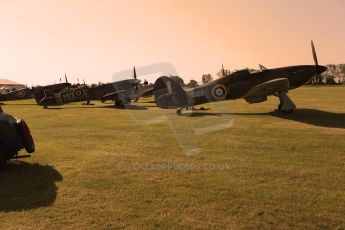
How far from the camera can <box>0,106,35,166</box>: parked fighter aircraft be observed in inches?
277

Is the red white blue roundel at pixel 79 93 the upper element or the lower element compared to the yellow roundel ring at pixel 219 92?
upper

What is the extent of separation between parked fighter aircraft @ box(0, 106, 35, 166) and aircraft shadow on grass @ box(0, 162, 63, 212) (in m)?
0.40

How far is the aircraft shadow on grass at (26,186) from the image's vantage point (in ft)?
17.4

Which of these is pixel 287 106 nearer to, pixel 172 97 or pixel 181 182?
pixel 172 97

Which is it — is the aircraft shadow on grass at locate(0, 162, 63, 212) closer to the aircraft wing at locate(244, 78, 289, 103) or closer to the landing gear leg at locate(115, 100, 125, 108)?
the aircraft wing at locate(244, 78, 289, 103)

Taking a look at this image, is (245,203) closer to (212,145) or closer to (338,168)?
(338,168)

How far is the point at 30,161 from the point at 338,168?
7.22 metres

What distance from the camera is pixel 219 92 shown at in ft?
58.4

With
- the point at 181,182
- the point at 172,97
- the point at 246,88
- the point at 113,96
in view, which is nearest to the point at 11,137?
the point at 181,182

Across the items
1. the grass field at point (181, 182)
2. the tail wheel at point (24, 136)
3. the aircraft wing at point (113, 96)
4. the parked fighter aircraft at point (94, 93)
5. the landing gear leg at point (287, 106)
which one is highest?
the parked fighter aircraft at point (94, 93)

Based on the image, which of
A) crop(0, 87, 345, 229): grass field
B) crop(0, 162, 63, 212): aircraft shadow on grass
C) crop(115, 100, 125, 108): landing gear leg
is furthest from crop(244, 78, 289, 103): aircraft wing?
crop(115, 100, 125, 108): landing gear leg

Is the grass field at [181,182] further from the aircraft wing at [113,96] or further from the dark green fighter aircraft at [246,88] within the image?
the aircraft wing at [113,96]

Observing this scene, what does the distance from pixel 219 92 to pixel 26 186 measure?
516 inches

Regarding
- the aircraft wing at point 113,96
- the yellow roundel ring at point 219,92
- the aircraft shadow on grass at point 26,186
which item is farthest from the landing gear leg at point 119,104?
the aircraft shadow on grass at point 26,186
